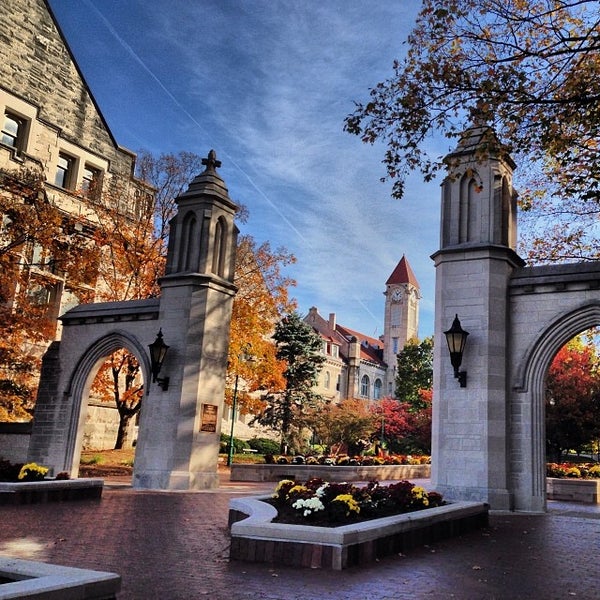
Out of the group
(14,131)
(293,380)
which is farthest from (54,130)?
(293,380)

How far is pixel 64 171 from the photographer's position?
104 feet

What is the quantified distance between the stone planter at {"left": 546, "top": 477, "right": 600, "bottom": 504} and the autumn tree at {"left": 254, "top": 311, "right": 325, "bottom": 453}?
60.8 ft

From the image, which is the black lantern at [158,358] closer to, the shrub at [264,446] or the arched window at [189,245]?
the arched window at [189,245]

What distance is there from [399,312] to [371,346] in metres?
5.88

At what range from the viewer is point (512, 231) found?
15547 mm

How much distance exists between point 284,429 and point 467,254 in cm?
Answer: 2325

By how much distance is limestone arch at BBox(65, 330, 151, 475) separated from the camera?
17828 mm

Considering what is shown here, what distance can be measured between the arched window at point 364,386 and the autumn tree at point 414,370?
12.9 m

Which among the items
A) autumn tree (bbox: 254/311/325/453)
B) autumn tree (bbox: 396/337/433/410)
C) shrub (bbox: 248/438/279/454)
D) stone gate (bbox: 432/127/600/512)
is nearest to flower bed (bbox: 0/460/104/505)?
stone gate (bbox: 432/127/600/512)

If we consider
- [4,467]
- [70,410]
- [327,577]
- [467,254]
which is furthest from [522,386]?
[70,410]

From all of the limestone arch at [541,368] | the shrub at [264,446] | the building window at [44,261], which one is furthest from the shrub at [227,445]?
the limestone arch at [541,368]

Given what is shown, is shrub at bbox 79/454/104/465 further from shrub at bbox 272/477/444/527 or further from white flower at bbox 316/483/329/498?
white flower at bbox 316/483/329/498

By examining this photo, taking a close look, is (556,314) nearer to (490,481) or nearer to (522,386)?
(522,386)

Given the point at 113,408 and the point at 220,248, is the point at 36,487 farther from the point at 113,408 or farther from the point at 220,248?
the point at 113,408
